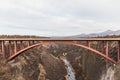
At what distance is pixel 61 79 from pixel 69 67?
1543cm

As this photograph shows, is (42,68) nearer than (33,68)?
No

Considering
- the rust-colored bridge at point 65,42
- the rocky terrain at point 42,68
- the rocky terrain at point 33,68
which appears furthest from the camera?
the rocky terrain at point 42,68

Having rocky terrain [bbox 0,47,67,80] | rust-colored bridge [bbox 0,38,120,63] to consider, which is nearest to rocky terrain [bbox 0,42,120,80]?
rocky terrain [bbox 0,47,67,80]

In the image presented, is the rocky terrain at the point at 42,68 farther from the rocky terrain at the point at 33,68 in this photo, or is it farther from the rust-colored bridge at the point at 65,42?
the rust-colored bridge at the point at 65,42

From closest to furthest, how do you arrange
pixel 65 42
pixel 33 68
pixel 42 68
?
1. pixel 65 42
2. pixel 33 68
3. pixel 42 68

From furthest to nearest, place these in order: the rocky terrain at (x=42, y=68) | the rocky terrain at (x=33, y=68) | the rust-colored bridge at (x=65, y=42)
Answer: the rocky terrain at (x=42, y=68) < the rocky terrain at (x=33, y=68) < the rust-colored bridge at (x=65, y=42)

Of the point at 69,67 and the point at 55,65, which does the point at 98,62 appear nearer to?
the point at 55,65

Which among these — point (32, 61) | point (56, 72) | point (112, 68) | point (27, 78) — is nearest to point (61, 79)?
point (56, 72)

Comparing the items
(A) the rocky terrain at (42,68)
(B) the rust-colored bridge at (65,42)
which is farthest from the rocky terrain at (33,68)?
(B) the rust-colored bridge at (65,42)

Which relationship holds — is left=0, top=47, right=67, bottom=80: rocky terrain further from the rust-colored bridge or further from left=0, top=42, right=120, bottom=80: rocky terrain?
the rust-colored bridge

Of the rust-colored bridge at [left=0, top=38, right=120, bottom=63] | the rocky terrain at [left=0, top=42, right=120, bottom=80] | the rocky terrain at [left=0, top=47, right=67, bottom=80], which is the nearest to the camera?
the rust-colored bridge at [left=0, top=38, right=120, bottom=63]

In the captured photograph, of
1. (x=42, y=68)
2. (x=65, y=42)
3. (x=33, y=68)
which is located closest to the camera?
(x=65, y=42)

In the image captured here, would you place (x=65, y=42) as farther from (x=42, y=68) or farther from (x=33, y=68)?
(x=42, y=68)

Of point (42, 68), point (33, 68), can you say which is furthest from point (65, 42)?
point (42, 68)
